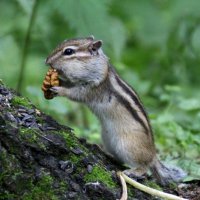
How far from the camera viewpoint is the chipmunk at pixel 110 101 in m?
4.84

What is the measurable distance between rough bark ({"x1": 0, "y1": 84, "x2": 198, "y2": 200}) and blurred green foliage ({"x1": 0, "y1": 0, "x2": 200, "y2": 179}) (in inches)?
45.1

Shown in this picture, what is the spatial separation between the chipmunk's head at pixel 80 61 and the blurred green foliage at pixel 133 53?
85 centimetres

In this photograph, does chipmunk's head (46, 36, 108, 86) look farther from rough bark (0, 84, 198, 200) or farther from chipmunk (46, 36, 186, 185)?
rough bark (0, 84, 198, 200)

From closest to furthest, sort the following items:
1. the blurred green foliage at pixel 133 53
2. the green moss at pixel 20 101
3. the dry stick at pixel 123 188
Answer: the dry stick at pixel 123 188 → the green moss at pixel 20 101 → the blurred green foliage at pixel 133 53

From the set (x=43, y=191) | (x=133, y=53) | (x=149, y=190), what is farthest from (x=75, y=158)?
(x=133, y=53)

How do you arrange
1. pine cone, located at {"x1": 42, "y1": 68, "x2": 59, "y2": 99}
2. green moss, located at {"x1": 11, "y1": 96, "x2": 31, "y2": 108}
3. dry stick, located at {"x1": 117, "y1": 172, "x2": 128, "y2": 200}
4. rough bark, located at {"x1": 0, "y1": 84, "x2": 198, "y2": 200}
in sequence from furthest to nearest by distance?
1. pine cone, located at {"x1": 42, "y1": 68, "x2": 59, "y2": 99}
2. green moss, located at {"x1": 11, "y1": 96, "x2": 31, "y2": 108}
3. dry stick, located at {"x1": 117, "y1": 172, "x2": 128, "y2": 200}
4. rough bark, located at {"x1": 0, "y1": 84, "x2": 198, "y2": 200}

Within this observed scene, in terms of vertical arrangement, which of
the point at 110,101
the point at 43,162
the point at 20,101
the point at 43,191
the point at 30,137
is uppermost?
the point at 110,101

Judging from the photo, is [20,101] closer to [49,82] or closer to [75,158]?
[75,158]

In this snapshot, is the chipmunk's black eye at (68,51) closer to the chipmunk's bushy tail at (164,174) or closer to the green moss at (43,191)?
the chipmunk's bushy tail at (164,174)

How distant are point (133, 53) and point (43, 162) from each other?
7.73 metres

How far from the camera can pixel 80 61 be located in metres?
5.27

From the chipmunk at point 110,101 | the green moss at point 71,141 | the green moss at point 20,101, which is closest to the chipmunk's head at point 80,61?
the chipmunk at point 110,101

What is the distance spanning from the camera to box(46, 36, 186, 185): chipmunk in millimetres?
4840

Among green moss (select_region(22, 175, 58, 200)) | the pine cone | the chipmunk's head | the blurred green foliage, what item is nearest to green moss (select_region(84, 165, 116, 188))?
green moss (select_region(22, 175, 58, 200))
